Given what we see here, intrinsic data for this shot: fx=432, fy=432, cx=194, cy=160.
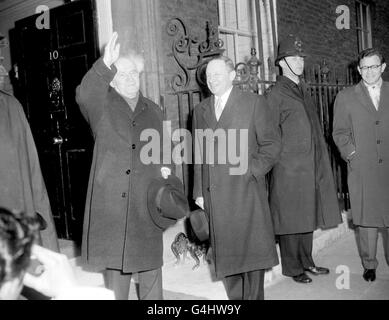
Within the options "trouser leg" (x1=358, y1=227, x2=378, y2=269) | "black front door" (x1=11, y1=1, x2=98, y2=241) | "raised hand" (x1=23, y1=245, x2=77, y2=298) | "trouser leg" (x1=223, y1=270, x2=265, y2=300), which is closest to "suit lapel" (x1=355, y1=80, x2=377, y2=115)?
"trouser leg" (x1=358, y1=227, x2=378, y2=269)

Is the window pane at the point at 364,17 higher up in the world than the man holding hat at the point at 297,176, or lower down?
higher up

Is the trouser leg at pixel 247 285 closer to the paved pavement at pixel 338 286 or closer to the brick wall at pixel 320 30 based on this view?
the paved pavement at pixel 338 286

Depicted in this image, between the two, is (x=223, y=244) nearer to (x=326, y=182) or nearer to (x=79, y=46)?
(x=326, y=182)

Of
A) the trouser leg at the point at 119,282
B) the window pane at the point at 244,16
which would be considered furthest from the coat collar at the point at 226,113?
the window pane at the point at 244,16

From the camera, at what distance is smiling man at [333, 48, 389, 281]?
156 inches

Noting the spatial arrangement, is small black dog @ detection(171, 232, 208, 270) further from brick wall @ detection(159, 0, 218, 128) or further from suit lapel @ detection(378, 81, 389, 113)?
suit lapel @ detection(378, 81, 389, 113)

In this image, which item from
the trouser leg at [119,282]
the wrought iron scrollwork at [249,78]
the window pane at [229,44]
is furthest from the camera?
the window pane at [229,44]

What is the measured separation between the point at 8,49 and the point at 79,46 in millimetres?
3659

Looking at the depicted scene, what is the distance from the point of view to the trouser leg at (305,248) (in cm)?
418

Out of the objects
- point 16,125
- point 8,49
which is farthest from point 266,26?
point 16,125

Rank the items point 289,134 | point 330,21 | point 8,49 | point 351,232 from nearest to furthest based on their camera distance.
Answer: point 289,134 → point 351,232 → point 8,49 → point 330,21

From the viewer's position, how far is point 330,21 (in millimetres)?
8844
